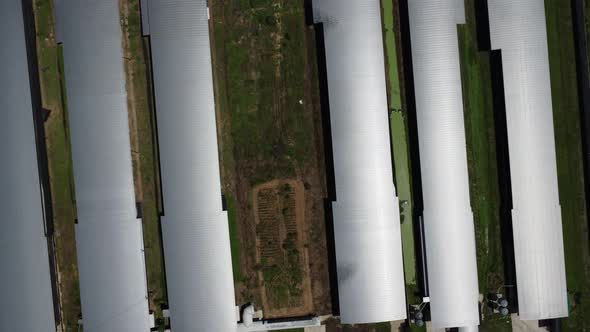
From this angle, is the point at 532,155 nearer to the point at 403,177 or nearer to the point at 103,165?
the point at 403,177

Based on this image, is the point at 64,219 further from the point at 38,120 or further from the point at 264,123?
the point at 264,123

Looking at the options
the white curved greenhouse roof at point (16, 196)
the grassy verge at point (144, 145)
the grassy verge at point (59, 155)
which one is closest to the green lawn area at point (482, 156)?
the grassy verge at point (144, 145)

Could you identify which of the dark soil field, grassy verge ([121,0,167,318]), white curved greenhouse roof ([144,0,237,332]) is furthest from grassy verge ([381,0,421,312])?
grassy verge ([121,0,167,318])

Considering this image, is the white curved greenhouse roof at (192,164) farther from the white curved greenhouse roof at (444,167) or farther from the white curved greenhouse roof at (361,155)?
the white curved greenhouse roof at (444,167)

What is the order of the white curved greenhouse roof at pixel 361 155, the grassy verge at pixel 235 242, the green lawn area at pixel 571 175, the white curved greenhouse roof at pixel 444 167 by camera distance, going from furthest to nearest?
the green lawn area at pixel 571 175 → the grassy verge at pixel 235 242 → the white curved greenhouse roof at pixel 444 167 → the white curved greenhouse roof at pixel 361 155

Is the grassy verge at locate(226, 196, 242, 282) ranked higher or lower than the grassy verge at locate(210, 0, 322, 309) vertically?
lower

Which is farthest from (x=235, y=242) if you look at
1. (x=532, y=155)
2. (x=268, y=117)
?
(x=532, y=155)

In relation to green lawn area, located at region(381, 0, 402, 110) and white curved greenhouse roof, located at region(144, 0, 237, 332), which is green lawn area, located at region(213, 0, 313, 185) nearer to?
white curved greenhouse roof, located at region(144, 0, 237, 332)
